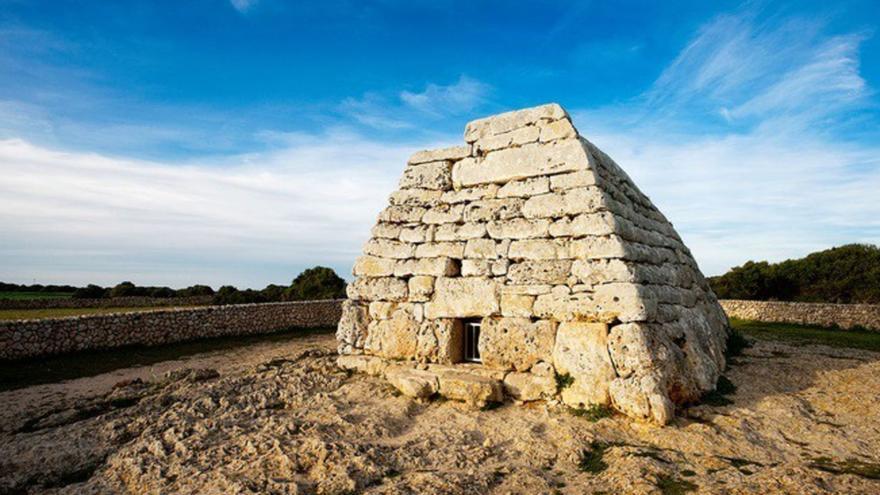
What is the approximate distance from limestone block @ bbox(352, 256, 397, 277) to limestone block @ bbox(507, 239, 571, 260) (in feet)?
7.12

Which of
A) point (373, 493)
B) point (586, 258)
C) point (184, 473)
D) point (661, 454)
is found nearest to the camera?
point (373, 493)

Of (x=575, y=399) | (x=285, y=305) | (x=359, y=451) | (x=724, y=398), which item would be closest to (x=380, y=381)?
(x=359, y=451)

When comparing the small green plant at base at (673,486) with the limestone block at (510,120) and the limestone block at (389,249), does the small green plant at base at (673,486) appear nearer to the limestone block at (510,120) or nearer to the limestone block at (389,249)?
the limestone block at (389,249)

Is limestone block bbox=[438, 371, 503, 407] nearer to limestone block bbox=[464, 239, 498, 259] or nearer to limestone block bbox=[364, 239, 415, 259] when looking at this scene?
limestone block bbox=[464, 239, 498, 259]

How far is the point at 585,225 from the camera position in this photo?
21.7 ft

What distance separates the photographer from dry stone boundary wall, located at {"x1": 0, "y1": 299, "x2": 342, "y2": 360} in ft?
40.4

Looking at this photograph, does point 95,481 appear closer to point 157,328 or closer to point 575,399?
point 575,399

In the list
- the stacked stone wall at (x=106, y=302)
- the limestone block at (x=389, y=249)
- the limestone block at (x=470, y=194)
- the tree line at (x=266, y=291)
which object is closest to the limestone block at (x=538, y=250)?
the limestone block at (x=470, y=194)

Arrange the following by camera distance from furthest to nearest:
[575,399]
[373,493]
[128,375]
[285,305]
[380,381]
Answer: [285,305] → [128,375] → [380,381] → [575,399] → [373,493]

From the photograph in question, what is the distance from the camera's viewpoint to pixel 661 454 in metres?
4.88

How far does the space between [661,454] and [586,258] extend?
2.59 meters

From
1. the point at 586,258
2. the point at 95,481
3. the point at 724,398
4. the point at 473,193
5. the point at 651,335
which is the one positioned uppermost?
the point at 473,193

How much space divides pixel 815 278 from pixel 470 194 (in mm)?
31057

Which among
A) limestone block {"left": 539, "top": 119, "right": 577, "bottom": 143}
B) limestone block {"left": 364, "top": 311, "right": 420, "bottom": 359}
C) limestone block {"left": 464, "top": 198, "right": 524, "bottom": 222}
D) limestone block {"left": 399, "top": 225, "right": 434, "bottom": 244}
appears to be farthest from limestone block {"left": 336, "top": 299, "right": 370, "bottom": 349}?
limestone block {"left": 539, "top": 119, "right": 577, "bottom": 143}
